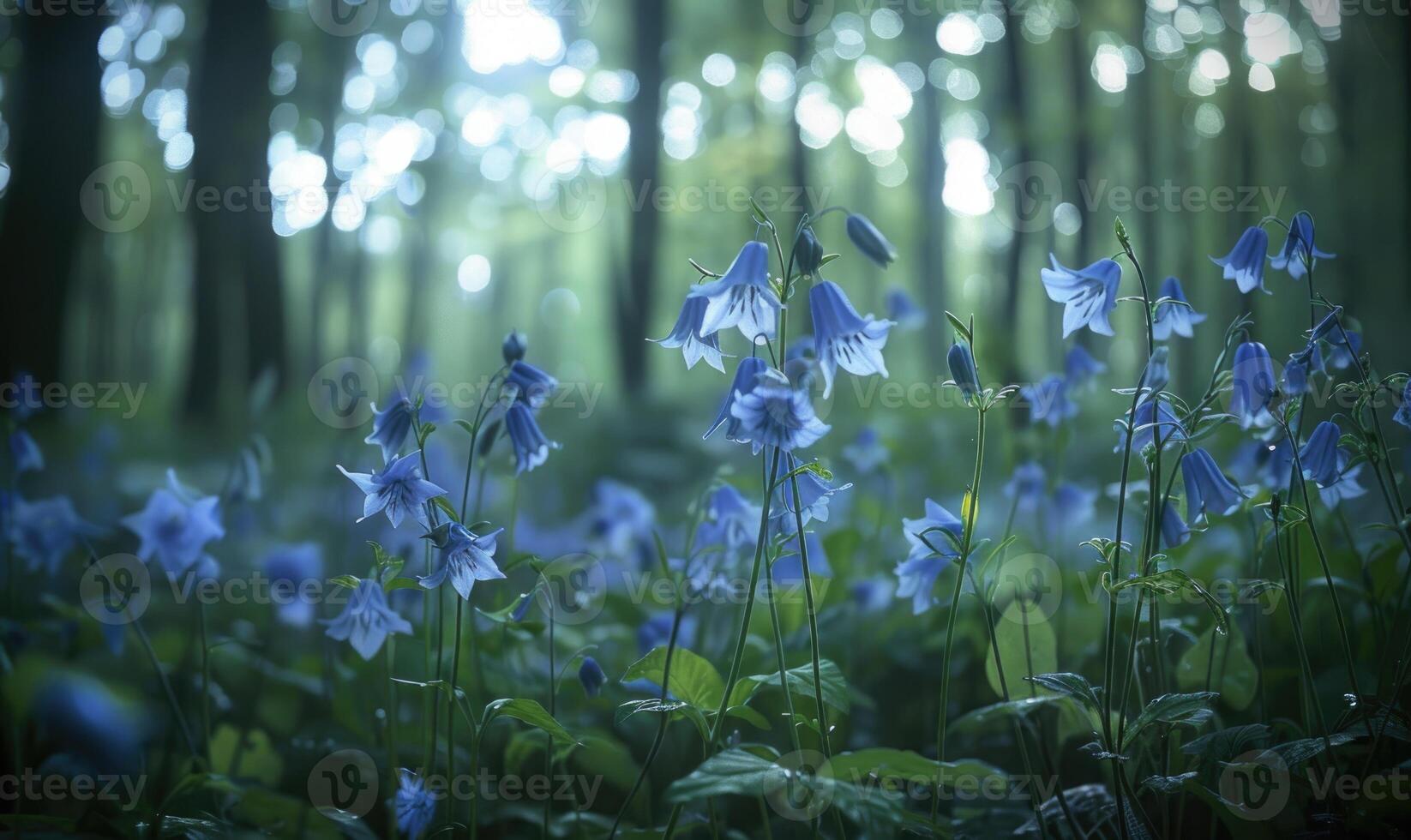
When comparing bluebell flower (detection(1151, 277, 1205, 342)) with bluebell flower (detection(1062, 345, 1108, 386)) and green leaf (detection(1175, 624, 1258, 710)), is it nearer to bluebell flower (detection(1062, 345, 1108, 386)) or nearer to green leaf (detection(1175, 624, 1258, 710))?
green leaf (detection(1175, 624, 1258, 710))

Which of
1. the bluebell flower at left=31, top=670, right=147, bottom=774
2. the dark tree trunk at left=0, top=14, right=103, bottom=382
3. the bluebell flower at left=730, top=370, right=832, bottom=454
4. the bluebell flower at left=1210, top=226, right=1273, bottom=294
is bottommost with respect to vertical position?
the bluebell flower at left=31, top=670, right=147, bottom=774

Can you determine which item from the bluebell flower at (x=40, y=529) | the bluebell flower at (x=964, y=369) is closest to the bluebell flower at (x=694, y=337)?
the bluebell flower at (x=964, y=369)

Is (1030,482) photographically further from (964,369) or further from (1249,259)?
(964,369)

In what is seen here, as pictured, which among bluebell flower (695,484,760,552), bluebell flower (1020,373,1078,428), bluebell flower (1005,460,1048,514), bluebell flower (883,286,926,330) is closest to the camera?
bluebell flower (695,484,760,552)

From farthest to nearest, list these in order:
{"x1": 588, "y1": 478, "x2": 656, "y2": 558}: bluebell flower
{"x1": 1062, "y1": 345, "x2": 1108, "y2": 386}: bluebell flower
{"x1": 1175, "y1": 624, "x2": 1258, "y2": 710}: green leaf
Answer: {"x1": 588, "y1": 478, "x2": 656, "y2": 558}: bluebell flower < {"x1": 1062, "y1": 345, "x2": 1108, "y2": 386}: bluebell flower < {"x1": 1175, "y1": 624, "x2": 1258, "y2": 710}: green leaf

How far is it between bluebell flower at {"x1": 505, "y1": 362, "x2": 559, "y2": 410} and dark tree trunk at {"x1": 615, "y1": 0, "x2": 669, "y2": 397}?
8179mm

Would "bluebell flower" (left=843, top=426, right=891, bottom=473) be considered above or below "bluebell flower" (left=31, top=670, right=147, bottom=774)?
above

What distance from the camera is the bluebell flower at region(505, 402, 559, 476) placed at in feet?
6.10

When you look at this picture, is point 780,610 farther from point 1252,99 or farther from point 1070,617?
point 1252,99

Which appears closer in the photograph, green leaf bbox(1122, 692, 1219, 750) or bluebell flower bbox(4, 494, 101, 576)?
green leaf bbox(1122, 692, 1219, 750)

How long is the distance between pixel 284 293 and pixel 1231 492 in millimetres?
9720

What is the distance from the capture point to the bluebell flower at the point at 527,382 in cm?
180

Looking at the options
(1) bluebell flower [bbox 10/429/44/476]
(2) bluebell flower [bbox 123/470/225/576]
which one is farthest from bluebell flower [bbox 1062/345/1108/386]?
(1) bluebell flower [bbox 10/429/44/476]

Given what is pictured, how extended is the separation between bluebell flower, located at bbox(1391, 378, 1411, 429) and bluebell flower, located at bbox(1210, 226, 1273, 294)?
35cm
